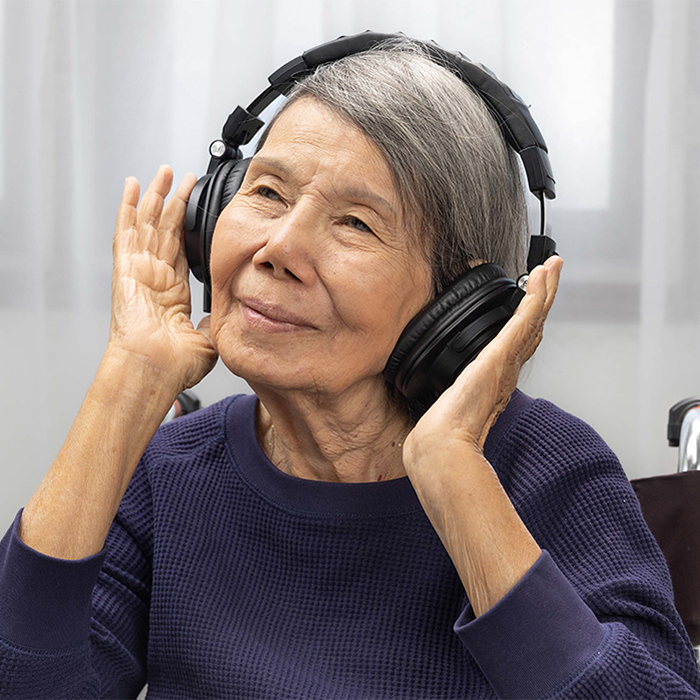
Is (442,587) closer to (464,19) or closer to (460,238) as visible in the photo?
(460,238)

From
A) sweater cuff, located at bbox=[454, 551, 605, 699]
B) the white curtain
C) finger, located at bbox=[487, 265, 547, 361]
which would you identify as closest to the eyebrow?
finger, located at bbox=[487, 265, 547, 361]

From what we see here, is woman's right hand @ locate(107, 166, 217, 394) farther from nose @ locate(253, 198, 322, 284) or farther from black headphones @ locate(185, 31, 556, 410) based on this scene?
nose @ locate(253, 198, 322, 284)

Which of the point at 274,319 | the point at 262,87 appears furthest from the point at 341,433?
the point at 262,87

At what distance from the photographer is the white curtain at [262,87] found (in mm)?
1772

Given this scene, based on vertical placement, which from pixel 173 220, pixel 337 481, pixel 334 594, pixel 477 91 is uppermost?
pixel 477 91

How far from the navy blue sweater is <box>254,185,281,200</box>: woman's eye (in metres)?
0.39

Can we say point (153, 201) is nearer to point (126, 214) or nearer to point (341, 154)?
point (126, 214)

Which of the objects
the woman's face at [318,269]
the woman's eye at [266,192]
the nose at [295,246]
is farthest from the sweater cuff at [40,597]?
the woman's eye at [266,192]

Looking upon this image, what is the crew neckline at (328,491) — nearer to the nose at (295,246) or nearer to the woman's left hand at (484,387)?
the woman's left hand at (484,387)

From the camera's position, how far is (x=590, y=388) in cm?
184

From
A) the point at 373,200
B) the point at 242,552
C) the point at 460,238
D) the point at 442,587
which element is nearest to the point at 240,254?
the point at 373,200

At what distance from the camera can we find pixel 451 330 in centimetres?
115

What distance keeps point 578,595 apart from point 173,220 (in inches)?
34.0

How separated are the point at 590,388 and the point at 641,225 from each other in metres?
0.37
